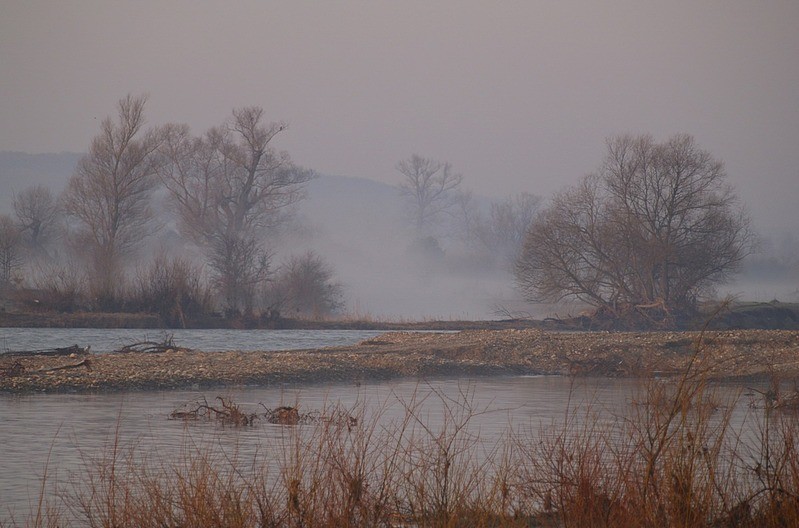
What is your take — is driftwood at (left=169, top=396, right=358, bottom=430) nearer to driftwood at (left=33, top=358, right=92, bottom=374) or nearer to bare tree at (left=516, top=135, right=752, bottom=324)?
driftwood at (left=33, top=358, right=92, bottom=374)

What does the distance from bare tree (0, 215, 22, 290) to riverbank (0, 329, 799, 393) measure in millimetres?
39572

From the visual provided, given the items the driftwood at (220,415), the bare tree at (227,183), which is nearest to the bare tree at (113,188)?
the bare tree at (227,183)

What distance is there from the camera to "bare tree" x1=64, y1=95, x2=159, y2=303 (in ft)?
225

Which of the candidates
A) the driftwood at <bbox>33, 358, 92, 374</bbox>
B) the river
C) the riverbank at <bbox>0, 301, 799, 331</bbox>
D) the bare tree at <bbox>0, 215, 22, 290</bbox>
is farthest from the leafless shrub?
the river

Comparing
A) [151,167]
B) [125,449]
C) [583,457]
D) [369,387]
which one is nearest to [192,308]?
[151,167]

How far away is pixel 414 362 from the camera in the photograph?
28.0m

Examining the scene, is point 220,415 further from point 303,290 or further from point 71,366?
point 303,290

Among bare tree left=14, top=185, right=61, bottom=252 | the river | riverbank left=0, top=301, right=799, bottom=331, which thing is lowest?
the river

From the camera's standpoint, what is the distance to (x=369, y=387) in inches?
920

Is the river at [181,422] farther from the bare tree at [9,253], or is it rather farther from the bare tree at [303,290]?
the bare tree at [9,253]

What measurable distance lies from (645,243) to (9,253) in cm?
4334

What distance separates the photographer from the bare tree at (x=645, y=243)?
48.9 metres

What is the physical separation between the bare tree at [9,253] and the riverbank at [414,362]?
130 ft

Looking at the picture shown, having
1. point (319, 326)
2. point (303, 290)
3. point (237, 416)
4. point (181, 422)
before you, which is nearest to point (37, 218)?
point (303, 290)
